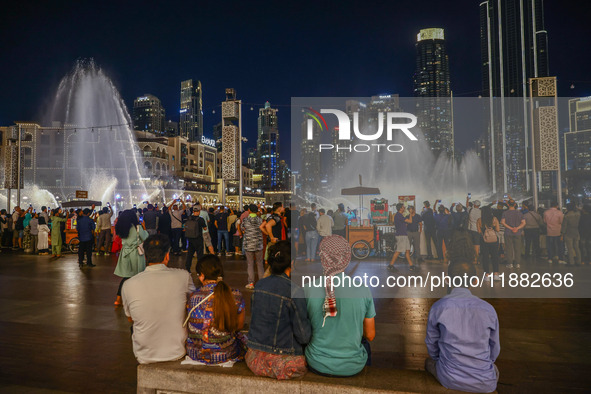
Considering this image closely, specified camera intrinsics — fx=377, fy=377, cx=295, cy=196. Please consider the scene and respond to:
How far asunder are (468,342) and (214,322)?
186 centimetres

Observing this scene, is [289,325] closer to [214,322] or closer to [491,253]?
[214,322]

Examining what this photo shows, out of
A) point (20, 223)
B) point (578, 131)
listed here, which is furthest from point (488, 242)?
point (20, 223)

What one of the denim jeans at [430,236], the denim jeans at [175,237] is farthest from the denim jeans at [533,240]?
the denim jeans at [175,237]

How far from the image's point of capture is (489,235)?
8875 mm

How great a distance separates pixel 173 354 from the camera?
3.20 m

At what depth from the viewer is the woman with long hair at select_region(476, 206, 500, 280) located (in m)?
8.77

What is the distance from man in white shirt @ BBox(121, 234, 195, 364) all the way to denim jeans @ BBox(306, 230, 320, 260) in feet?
30.5

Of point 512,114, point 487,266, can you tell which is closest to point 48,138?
point 512,114

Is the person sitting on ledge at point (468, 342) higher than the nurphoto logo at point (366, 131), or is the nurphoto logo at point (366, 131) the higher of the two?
the nurphoto logo at point (366, 131)

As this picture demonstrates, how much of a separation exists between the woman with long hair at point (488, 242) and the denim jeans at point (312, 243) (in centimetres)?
495

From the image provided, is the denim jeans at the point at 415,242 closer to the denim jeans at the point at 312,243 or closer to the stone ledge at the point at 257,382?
the denim jeans at the point at 312,243

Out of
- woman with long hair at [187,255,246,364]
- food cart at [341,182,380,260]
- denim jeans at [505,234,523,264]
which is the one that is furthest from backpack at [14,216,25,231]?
denim jeans at [505,234,523,264]

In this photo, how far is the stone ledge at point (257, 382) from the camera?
2.71 meters

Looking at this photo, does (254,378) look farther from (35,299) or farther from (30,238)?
(30,238)
